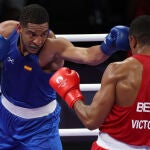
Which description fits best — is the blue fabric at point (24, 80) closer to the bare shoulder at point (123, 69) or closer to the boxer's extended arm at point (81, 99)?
the boxer's extended arm at point (81, 99)

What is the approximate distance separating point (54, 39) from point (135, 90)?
0.73 meters

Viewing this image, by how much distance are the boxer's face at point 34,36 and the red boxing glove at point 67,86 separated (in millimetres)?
250

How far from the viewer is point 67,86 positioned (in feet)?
8.41

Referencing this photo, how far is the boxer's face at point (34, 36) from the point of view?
9.20ft

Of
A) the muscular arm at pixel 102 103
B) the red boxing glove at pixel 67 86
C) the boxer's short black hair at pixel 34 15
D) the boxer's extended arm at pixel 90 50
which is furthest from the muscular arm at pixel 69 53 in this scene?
the muscular arm at pixel 102 103

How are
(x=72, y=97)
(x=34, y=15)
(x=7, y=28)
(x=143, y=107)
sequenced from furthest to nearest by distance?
1. (x=7, y=28)
2. (x=34, y=15)
3. (x=72, y=97)
4. (x=143, y=107)

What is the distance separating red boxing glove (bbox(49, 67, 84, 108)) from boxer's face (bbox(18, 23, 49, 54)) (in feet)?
0.82

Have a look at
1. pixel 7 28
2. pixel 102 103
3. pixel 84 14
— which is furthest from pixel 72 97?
pixel 84 14

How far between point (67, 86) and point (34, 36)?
0.39 metres

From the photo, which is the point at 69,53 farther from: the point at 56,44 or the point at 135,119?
the point at 135,119

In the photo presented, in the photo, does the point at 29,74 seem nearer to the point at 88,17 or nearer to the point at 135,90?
the point at 135,90

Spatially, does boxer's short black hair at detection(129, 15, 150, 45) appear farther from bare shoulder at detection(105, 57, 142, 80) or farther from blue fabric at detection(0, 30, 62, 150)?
blue fabric at detection(0, 30, 62, 150)

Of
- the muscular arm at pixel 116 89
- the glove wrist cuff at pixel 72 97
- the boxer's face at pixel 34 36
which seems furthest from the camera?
the boxer's face at pixel 34 36

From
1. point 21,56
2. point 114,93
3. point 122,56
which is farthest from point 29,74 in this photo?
point 122,56
